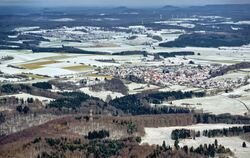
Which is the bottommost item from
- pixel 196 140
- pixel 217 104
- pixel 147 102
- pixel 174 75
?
pixel 174 75

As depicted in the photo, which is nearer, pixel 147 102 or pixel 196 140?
pixel 196 140

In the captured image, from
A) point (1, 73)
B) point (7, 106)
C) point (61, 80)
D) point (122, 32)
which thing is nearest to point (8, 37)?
point (122, 32)

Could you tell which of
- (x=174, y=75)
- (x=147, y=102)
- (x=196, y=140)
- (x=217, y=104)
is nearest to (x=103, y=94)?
(x=147, y=102)

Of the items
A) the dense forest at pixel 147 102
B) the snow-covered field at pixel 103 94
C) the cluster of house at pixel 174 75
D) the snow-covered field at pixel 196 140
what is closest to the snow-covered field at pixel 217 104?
the dense forest at pixel 147 102

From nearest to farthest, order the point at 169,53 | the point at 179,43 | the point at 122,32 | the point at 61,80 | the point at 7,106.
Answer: the point at 7,106, the point at 61,80, the point at 169,53, the point at 179,43, the point at 122,32

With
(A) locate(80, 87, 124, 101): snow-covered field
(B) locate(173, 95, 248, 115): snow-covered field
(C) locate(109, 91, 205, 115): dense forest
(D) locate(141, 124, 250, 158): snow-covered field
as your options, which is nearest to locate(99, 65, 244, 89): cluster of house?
(C) locate(109, 91, 205, 115): dense forest

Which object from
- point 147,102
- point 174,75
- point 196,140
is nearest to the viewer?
point 196,140

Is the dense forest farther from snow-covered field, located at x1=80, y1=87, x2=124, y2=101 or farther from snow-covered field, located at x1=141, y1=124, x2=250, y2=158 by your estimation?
snow-covered field, located at x1=141, y1=124, x2=250, y2=158

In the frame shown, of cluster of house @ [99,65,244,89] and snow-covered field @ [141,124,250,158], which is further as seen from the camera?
cluster of house @ [99,65,244,89]

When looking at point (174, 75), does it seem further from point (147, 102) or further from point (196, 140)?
point (196, 140)

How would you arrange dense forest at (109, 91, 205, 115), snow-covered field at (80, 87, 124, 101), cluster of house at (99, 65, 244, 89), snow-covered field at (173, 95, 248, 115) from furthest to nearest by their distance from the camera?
cluster of house at (99, 65, 244, 89)
snow-covered field at (80, 87, 124, 101)
dense forest at (109, 91, 205, 115)
snow-covered field at (173, 95, 248, 115)

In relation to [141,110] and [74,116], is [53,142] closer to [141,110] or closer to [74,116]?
[74,116]
